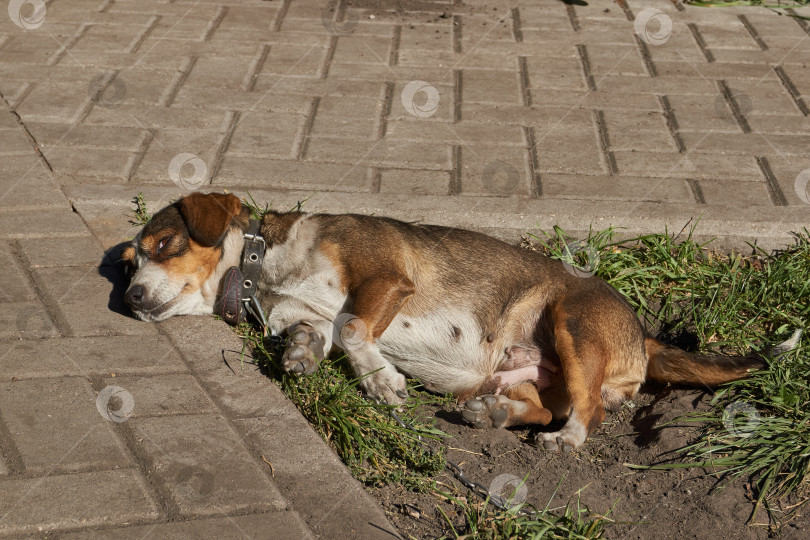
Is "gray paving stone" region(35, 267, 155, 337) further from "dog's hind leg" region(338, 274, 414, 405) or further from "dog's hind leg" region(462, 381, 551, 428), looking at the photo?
"dog's hind leg" region(462, 381, 551, 428)

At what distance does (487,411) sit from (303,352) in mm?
909

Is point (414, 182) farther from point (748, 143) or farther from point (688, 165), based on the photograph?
point (748, 143)

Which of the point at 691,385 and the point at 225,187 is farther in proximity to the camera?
the point at 225,187

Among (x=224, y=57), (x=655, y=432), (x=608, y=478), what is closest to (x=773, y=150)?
(x=655, y=432)

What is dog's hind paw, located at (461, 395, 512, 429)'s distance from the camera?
12.5 ft

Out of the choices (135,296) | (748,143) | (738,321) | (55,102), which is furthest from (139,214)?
(748,143)

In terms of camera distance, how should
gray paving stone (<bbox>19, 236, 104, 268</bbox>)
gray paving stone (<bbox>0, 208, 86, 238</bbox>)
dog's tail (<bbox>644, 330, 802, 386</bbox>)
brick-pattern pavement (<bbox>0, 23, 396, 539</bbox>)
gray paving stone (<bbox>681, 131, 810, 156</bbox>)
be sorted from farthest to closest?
1. gray paving stone (<bbox>681, 131, 810, 156</bbox>)
2. gray paving stone (<bbox>0, 208, 86, 238</bbox>)
3. gray paving stone (<bbox>19, 236, 104, 268</bbox>)
4. dog's tail (<bbox>644, 330, 802, 386</bbox>)
5. brick-pattern pavement (<bbox>0, 23, 396, 539</bbox>)

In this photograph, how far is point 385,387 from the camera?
4.00 m

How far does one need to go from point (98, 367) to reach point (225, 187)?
186 centimetres

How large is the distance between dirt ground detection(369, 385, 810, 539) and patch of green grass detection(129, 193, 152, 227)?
7.29 feet

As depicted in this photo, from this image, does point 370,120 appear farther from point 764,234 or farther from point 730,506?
point 730,506

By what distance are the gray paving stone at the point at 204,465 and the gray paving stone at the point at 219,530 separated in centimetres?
6

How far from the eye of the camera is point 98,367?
3820 mm

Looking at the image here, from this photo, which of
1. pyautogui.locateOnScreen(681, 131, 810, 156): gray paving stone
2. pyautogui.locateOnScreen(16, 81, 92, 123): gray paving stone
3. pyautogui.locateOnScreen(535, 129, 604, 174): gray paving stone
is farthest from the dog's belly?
pyautogui.locateOnScreen(16, 81, 92, 123): gray paving stone
